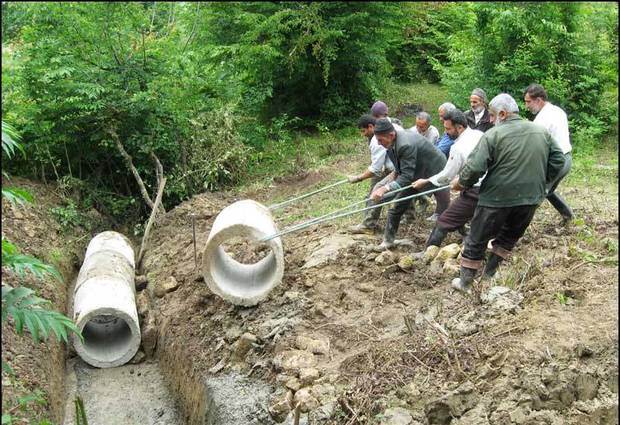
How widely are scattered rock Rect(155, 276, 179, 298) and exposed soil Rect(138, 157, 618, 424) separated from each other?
61 millimetres

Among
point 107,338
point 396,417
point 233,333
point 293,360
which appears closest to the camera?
point 396,417

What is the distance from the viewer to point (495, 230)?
6.56 m

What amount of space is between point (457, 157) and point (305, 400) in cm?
310

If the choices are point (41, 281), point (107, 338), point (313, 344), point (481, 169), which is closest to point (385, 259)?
point (313, 344)

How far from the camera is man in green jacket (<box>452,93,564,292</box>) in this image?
6.24m

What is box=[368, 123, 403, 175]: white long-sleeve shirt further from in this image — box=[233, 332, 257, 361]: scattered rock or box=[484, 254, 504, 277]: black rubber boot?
box=[233, 332, 257, 361]: scattered rock

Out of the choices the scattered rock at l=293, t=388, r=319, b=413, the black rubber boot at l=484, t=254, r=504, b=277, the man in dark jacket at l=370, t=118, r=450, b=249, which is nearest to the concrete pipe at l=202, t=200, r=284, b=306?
the man in dark jacket at l=370, t=118, r=450, b=249

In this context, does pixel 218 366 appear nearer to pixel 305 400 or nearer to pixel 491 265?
pixel 305 400

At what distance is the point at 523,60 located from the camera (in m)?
12.2

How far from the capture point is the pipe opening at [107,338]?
8797mm

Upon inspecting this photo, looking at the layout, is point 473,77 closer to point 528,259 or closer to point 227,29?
point 227,29

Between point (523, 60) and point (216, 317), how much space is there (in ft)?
24.9

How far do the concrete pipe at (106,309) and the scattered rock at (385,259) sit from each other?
3209 millimetres

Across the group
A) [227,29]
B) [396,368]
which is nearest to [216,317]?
[396,368]
